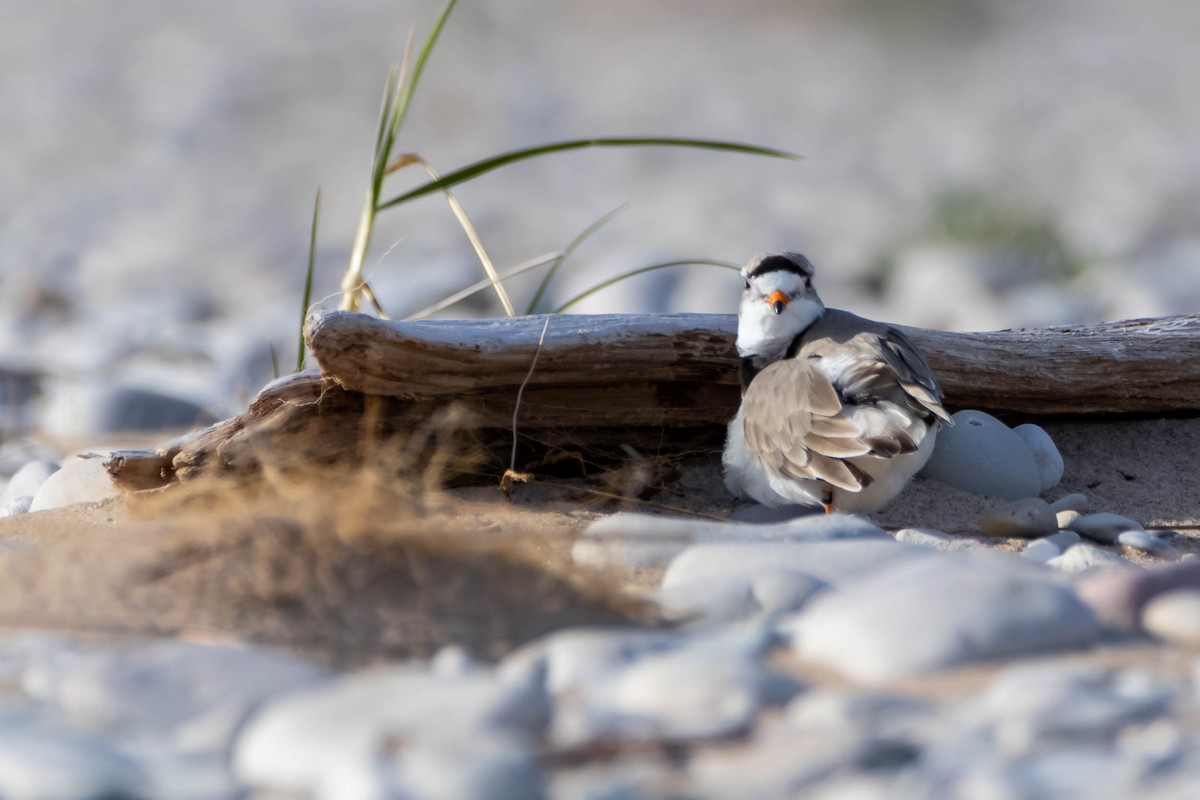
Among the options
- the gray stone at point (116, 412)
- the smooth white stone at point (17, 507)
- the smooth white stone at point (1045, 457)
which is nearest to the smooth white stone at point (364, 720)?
the smooth white stone at point (1045, 457)

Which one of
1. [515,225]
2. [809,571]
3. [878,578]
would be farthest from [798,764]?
[515,225]

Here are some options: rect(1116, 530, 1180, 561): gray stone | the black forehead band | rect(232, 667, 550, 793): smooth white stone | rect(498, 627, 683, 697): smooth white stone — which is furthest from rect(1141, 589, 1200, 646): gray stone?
the black forehead band

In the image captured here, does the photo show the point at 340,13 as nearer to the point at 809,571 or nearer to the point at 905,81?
the point at 905,81

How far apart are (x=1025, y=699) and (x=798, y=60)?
1700 cm

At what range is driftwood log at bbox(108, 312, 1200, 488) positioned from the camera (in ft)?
11.8

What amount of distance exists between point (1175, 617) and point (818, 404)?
53.1 inches

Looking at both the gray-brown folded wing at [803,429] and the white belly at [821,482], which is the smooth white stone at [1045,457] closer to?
the white belly at [821,482]

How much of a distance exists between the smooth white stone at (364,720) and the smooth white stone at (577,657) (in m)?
0.08

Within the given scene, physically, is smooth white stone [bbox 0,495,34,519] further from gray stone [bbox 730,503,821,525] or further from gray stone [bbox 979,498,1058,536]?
gray stone [bbox 979,498,1058,536]

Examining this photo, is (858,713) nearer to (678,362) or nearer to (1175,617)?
(1175,617)

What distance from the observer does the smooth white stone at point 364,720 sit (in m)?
1.90

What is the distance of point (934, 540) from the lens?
3416 mm

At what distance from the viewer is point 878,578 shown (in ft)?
8.18

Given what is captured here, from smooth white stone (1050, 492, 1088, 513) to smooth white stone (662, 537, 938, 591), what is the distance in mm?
1127
